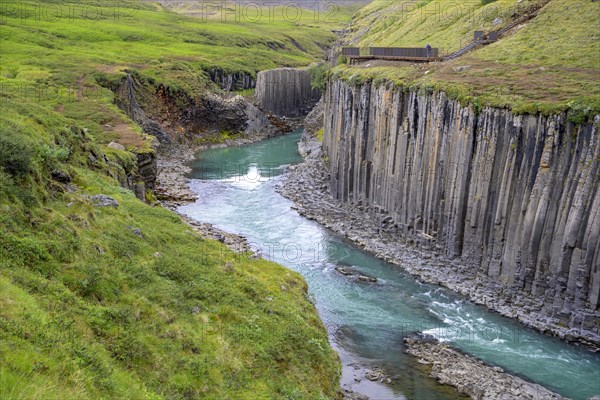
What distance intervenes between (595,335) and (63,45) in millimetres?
84156

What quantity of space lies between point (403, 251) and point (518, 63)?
15.2m

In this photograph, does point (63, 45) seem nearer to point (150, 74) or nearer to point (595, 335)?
point (150, 74)

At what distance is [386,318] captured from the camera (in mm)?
30984

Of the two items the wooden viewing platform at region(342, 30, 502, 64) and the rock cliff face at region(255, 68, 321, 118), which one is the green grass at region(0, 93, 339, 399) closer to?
the wooden viewing platform at region(342, 30, 502, 64)

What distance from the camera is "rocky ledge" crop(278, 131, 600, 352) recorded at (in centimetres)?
2961

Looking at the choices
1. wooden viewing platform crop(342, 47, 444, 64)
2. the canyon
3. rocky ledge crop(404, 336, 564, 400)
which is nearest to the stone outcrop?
wooden viewing platform crop(342, 47, 444, 64)

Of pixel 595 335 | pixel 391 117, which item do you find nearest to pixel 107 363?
pixel 595 335

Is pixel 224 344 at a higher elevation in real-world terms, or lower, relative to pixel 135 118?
lower

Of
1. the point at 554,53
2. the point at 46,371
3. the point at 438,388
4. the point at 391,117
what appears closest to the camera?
the point at 46,371

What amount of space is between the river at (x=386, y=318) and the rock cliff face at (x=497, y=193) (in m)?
2.35

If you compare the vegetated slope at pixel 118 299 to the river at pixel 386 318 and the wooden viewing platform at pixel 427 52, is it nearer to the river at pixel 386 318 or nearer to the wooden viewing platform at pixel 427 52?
the river at pixel 386 318

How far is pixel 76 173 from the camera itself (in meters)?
27.9

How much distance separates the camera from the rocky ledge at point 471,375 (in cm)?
2384

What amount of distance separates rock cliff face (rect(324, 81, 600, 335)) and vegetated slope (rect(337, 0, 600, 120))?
1117mm
